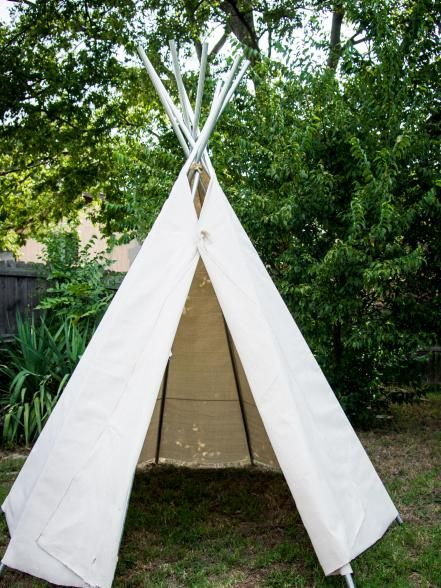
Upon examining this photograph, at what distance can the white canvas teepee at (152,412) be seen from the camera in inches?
111

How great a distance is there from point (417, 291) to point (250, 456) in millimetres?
2578

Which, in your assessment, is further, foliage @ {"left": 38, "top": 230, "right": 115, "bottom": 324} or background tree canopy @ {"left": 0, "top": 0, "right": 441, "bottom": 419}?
foliage @ {"left": 38, "top": 230, "right": 115, "bottom": 324}

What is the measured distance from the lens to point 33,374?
243 inches

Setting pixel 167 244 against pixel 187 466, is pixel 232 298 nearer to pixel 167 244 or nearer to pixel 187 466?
pixel 167 244

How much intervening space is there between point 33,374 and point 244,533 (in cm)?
310

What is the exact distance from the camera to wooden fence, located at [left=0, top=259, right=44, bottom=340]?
6.77 m

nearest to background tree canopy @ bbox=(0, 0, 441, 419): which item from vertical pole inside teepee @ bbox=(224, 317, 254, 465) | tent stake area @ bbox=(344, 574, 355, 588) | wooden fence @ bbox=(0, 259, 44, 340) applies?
wooden fence @ bbox=(0, 259, 44, 340)

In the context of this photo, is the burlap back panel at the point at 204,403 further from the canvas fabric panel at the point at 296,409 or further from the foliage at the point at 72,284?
the foliage at the point at 72,284

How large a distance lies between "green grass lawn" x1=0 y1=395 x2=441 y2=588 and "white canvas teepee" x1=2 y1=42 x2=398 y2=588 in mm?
223

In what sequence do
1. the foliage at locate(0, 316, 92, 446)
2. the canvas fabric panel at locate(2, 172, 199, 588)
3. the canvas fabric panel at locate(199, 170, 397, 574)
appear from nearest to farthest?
the canvas fabric panel at locate(2, 172, 199, 588)
the canvas fabric panel at locate(199, 170, 397, 574)
the foliage at locate(0, 316, 92, 446)

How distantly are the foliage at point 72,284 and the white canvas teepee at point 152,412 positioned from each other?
11.6ft

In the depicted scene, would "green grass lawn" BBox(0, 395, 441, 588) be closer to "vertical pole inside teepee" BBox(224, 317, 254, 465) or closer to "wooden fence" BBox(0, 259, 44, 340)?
"vertical pole inside teepee" BBox(224, 317, 254, 465)

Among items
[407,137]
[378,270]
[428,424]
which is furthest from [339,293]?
[428,424]

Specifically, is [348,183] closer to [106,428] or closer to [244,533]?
[244,533]
